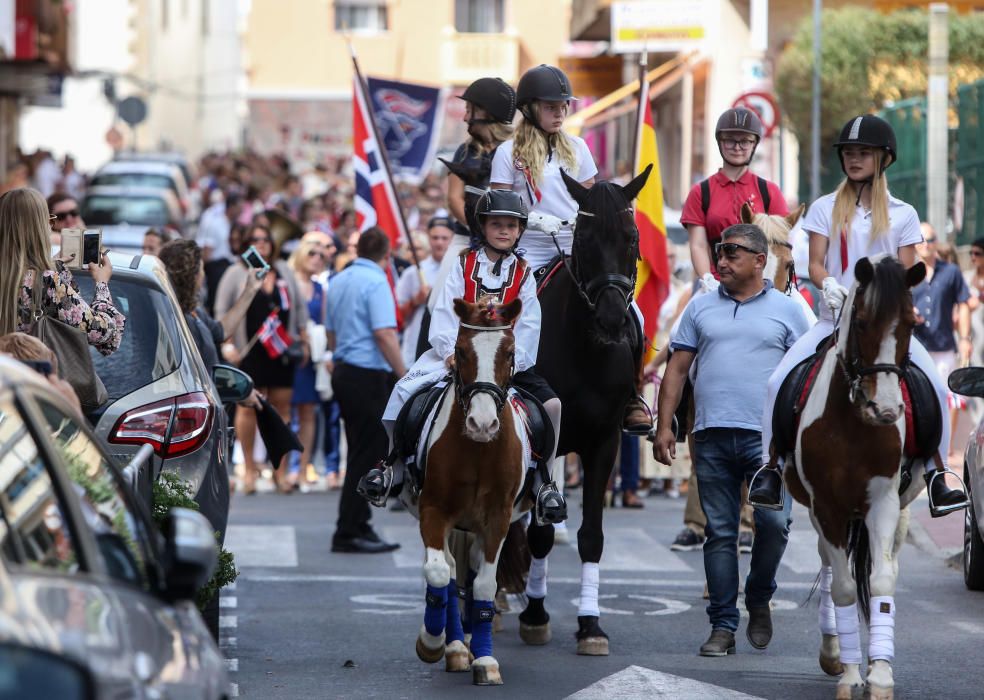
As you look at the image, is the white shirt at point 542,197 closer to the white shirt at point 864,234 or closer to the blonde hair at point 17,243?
the white shirt at point 864,234

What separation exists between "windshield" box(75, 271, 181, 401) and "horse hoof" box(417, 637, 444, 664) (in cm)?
162

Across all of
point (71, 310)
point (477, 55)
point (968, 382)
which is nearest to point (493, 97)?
point (968, 382)

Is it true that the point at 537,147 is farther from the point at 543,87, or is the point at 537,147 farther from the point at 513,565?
the point at 513,565

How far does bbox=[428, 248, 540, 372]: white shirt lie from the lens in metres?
9.22

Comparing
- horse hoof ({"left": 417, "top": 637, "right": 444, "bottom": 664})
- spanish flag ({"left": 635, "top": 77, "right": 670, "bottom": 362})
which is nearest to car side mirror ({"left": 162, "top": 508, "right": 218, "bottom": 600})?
horse hoof ({"left": 417, "top": 637, "right": 444, "bottom": 664})

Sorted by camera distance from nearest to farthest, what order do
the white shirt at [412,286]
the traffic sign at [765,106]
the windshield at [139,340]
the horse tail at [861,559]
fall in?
the horse tail at [861,559] → the windshield at [139,340] → the white shirt at [412,286] → the traffic sign at [765,106]

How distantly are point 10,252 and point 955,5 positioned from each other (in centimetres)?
2762

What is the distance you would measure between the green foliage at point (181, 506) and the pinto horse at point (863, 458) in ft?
7.98

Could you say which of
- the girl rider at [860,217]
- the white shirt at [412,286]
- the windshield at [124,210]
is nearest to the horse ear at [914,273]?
the girl rider at [860,217]

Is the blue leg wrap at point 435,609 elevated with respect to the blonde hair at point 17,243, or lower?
lower

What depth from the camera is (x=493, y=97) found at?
11.0m

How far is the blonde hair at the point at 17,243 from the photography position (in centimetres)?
830

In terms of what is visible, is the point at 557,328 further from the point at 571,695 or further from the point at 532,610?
the point at 571,695

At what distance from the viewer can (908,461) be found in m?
8.58
